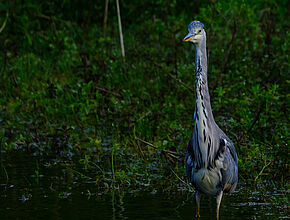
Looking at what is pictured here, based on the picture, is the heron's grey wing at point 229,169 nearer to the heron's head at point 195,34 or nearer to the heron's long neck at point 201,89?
the heron's long neck at point 201,89

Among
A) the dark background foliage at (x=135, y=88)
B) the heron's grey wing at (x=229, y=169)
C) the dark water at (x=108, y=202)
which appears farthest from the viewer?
the dark background foliage at (x=135, y=88)

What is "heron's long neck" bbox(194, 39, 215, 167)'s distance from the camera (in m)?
5.16

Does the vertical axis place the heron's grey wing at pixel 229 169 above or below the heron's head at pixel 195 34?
below

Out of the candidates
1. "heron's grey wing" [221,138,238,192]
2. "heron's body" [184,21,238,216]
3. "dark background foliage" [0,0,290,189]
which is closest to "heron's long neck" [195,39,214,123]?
"heron's body" [184,21,238,216]

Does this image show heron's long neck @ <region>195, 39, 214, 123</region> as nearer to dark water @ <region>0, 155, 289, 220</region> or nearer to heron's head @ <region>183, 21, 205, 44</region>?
heron's head @ <region>183, 21, 205, 44</region>

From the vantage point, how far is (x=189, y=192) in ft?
21.3

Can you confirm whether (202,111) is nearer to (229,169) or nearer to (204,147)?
(204,147)

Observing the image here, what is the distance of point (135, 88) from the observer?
34.2ft

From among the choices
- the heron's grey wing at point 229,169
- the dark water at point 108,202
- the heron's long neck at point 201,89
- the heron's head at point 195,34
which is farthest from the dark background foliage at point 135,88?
the heron's head at point 195,34

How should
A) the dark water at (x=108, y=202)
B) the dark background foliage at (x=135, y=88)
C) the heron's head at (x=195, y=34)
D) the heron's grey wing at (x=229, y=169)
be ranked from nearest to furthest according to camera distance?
the heron's head at (x=195, y=34), the heron's grey wing at (x=229, y=169), the dark water at (x=108, y=202), the dark background foliage at (x=135, y=88)

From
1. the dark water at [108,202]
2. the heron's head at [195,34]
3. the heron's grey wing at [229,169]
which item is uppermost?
the heron's head at [195,34]

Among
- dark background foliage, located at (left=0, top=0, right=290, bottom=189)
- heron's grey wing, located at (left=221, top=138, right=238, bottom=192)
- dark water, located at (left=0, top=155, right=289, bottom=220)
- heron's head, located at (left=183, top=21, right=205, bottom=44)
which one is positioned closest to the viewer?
heron's head, located at (left=183, top=21, right=205, bottom=44)

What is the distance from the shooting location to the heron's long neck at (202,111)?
5160 mm

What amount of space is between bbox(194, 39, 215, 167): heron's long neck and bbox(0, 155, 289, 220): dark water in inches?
27.7
